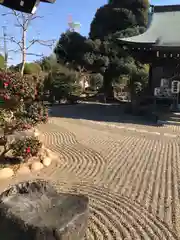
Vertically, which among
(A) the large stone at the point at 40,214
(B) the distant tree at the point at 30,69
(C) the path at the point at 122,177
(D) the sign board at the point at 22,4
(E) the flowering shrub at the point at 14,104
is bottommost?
(C) the path at the point at 122,177

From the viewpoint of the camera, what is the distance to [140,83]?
2019cm

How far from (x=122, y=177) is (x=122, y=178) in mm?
56

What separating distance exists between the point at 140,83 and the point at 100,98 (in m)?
3.24

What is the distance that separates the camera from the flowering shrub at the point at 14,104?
6.20 m

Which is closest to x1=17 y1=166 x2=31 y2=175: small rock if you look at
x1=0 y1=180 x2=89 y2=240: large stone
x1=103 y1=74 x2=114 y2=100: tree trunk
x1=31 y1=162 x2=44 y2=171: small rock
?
x1=31 y1=162 x2=44 y2=171: small rock

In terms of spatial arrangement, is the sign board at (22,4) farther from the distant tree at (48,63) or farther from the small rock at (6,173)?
the distant tree at (48,63)

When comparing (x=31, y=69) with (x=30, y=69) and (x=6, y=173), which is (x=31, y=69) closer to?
(x=30, y=69)

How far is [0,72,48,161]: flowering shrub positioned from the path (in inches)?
41.3

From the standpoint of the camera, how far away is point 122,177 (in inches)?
207

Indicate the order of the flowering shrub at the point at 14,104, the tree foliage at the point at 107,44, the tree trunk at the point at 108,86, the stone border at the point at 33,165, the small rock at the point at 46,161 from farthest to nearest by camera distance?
the tree trunk at the point at 108,86
the tree foliage at the point at 107,44
the flowering shrub at the point at 14,104
the small rock at the point at 46,161
the stone border at the point at 33,165

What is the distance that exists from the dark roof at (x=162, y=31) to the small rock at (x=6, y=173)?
9084 millimetres

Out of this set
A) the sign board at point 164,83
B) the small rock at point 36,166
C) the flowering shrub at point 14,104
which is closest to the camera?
the small rock at point 36,166

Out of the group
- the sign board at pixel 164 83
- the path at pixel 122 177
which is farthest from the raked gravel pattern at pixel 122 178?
the sign board at pixel 164 83

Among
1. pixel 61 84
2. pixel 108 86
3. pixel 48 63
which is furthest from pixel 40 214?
pixel 48 63
